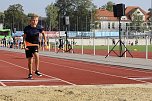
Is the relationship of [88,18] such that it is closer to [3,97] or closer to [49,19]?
[49,19]

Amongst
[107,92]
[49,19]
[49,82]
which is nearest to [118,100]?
[107,92]

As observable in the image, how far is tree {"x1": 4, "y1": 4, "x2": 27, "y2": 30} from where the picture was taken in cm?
14025

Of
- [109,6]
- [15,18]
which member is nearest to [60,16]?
[15,18]

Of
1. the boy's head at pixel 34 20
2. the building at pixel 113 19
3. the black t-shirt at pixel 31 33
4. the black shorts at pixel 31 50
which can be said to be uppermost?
the building at pixel 113 19

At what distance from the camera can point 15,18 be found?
141m

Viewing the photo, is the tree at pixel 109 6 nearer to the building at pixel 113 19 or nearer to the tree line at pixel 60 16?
the building at pixel 113 19

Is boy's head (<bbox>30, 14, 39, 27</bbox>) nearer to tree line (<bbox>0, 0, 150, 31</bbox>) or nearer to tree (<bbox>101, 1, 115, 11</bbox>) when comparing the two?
tree line (<bbox>0, 0, 150, 31</bbox>)

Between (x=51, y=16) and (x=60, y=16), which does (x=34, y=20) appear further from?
(x=60, y=16)

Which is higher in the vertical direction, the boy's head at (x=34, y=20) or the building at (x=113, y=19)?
the building at (x=113, y=19)

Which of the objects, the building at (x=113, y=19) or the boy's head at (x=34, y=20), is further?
the building at (x=113, y=19)

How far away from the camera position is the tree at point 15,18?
140250 millimetres

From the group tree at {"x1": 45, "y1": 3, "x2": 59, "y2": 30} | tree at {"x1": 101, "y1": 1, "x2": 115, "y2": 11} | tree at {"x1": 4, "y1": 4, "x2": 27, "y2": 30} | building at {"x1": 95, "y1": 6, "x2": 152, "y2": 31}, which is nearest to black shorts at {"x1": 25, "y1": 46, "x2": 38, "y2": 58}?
tree at {"x1": 45, "y1": 3, "x2": 59, "y2": 30}

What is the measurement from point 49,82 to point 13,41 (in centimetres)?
5078

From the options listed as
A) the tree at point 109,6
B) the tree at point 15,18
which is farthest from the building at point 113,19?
the tree at point 15,18
